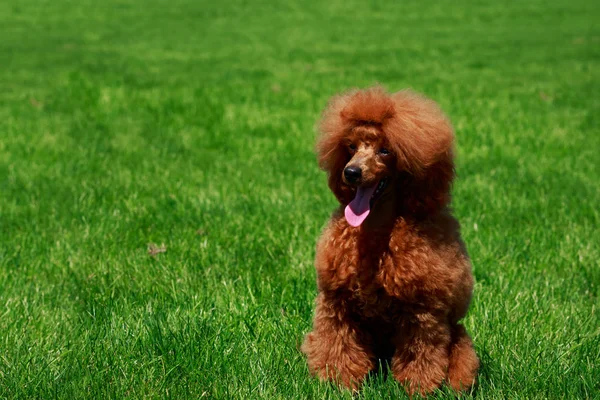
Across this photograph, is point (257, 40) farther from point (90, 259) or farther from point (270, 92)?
point (90, 259)

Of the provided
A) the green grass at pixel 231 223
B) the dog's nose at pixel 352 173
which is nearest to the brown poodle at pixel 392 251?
the dog's nose at pixel 352 173

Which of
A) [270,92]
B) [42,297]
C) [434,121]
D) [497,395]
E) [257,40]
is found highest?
[434,121]

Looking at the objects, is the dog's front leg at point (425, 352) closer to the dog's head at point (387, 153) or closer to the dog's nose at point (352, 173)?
the dog's head at point (387, 153)

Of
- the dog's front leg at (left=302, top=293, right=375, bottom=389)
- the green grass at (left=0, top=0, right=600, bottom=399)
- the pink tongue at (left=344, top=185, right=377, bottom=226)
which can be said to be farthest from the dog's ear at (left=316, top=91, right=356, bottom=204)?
the green grass at (left=0, top=0, right=600, bottom=399)

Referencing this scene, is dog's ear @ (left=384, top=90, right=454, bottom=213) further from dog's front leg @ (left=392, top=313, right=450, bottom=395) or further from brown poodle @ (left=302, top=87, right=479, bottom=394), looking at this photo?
dog's front leg @ (left=392, top=313, right=450, bottom=395)

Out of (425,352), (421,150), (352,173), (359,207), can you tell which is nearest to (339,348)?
(425,352)

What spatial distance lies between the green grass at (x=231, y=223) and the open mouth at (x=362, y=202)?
764mm

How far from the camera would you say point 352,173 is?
3057 millimetres

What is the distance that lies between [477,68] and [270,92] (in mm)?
6295

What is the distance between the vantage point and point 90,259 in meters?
5.21

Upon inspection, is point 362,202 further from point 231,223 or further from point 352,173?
point 231,223

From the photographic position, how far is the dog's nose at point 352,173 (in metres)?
3.06

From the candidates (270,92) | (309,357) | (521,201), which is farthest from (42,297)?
(270,92)

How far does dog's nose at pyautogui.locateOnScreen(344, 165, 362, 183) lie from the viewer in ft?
10.0
